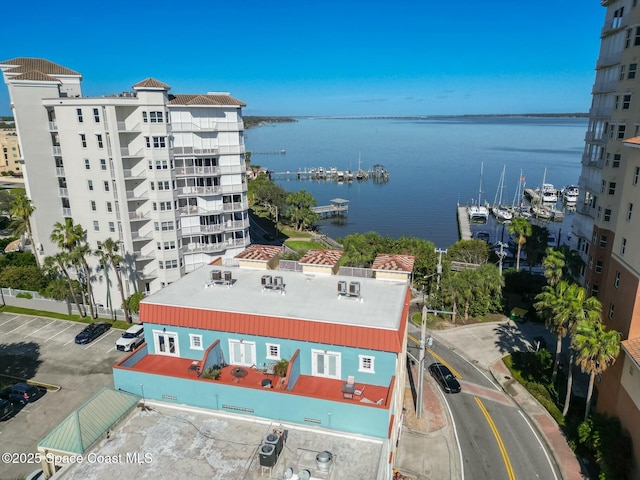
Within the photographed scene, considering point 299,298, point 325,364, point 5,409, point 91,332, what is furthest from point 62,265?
point 325,364

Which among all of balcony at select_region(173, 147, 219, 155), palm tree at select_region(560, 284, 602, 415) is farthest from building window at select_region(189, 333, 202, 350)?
balcony at select_region(173, 147, 219, 155)

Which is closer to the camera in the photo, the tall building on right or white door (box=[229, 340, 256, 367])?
white door (box=[229, 340, 256, 367])

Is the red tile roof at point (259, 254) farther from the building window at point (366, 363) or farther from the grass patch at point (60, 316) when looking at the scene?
the grass patch at point (60, 316)

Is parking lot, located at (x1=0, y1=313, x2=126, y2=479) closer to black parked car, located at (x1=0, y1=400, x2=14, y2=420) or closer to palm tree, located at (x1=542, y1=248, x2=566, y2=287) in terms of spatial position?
black parked car, located at (x1=0, y1=400, x2=14, y2=420)

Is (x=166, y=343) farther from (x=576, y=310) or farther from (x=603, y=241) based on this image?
(x=603, y=241)

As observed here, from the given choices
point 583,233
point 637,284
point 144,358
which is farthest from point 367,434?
point 583,233

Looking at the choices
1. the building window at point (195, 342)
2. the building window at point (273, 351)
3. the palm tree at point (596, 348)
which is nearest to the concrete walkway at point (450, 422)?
the palm tree at point (596, 348)
